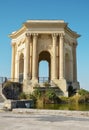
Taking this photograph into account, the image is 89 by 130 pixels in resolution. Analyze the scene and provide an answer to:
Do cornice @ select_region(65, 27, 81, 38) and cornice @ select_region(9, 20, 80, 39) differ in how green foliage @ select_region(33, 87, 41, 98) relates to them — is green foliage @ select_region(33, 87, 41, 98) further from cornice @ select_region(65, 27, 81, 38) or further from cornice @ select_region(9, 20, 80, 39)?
cornice @ select_region(65, 27, 81, 38)

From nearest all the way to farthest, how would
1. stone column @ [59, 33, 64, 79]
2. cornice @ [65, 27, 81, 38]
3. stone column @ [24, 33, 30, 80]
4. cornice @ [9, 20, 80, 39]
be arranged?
stone column @ [59, 33, 64, 79]
stone column @ [24, 33, 30, 80]
cornice @ [9, 20, 80, 39]
cornice @ [65, 27, 81, 38]

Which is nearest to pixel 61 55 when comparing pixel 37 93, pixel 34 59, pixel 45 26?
pixel 34 59

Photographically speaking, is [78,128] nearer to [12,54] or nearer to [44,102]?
[44,102]

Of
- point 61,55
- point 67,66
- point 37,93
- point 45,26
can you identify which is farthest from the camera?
point 67,66

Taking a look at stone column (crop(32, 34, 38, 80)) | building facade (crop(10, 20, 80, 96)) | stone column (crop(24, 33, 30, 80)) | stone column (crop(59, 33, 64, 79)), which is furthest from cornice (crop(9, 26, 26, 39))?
stone column (crop(59, 33, 64, 79))

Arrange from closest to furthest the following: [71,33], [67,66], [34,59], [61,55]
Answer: [34,59]
[61,55]
[71,33]
[67,66]

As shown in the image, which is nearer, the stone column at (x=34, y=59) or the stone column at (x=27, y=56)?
the stone column at (x=34, y=59)

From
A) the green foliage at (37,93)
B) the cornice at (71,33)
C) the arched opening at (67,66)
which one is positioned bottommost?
the green foliage at (37,93)

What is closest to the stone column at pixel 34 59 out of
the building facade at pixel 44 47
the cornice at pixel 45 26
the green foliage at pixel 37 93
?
the building facade at pixel 44 47

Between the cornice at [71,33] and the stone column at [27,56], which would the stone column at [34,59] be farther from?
the cornice at [71,33]

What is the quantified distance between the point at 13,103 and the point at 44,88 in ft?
63.1

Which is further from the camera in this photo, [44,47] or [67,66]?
[67,66]

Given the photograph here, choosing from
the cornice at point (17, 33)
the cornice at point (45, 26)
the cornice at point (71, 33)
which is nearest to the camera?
the cornice at point (45, 26)

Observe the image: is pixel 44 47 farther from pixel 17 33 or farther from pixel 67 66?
pixel 17 33
